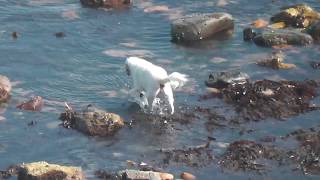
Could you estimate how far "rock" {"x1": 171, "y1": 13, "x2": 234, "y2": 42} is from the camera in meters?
21.5

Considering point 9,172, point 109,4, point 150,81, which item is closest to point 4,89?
point 9,172

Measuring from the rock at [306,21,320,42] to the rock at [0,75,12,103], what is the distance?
9.40 meters

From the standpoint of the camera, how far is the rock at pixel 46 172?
13.7 meters

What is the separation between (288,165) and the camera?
581 inches

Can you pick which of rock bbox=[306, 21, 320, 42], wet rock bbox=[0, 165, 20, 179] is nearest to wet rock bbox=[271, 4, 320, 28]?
rock bbox=[306, 21, 320, 42]

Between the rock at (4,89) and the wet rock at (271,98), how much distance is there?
5.40 meters

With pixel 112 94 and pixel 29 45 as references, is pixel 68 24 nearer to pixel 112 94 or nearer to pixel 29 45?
pixel 29 45

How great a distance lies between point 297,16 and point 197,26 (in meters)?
3.52

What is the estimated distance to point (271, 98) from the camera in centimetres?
1767

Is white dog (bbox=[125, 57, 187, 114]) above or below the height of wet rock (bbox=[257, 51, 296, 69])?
above

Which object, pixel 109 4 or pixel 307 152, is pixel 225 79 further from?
pixel 109 4

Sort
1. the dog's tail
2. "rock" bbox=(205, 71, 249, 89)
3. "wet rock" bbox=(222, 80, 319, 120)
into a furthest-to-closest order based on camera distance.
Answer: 1. "rock" bbox=(205, 71, 249, 89)
2. "wet rock" bbox=(222, 80, 319, 120)
3. the dog's tail

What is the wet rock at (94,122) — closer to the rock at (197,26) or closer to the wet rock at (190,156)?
the wet rock at (190,156)

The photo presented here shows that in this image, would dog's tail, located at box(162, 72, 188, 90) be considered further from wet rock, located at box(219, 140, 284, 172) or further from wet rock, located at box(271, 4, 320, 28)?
wet rock, located at box(271, 4, 320, 28)
